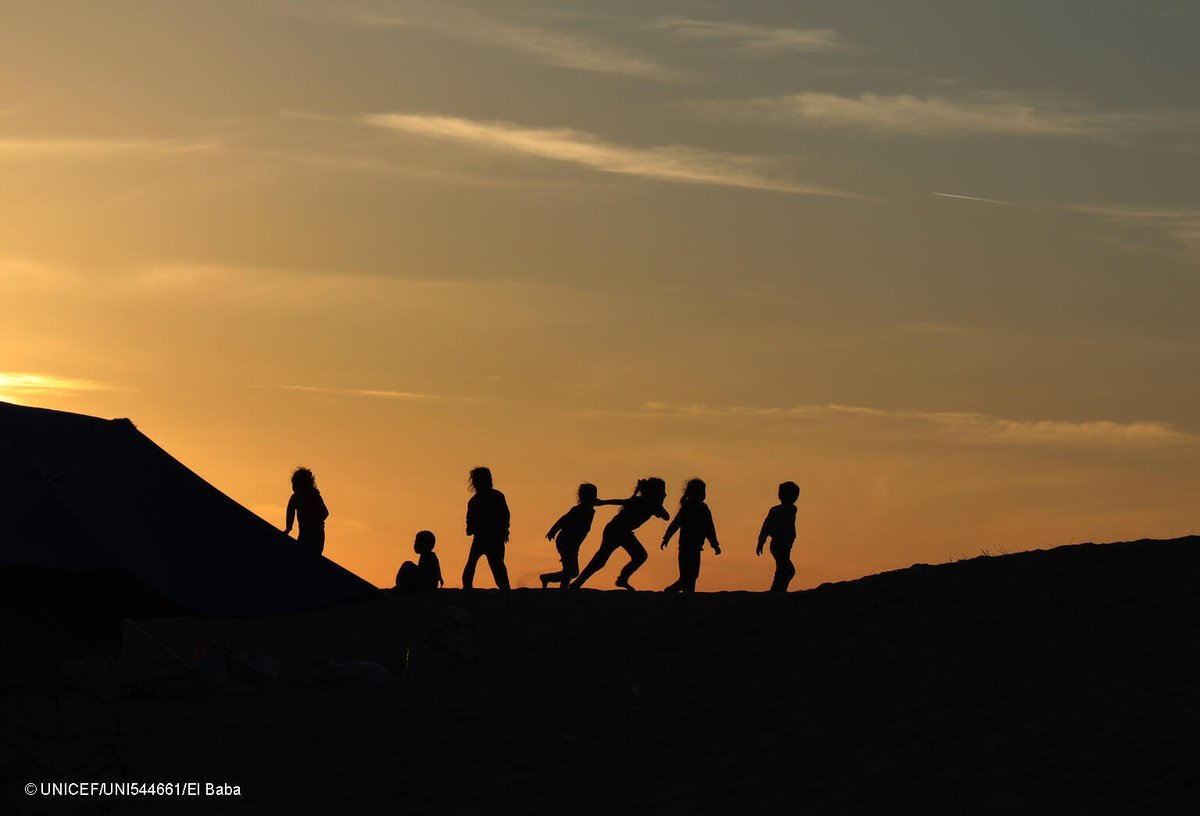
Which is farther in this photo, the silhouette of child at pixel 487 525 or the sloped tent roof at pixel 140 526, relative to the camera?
the silhouette of child at pixel 487 525

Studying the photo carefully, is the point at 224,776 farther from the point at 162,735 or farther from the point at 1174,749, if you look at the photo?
the point at 1174,749

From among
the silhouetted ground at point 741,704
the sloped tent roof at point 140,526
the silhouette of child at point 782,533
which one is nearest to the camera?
the silhouetted ground at point 741,704

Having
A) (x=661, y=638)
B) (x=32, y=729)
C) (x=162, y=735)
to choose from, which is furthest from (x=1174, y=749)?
(x=32, y=729)

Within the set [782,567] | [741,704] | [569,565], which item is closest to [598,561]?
[569,565]

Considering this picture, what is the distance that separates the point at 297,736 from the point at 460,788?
8.18 ft

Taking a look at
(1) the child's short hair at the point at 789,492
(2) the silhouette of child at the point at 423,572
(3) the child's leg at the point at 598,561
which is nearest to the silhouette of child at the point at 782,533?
(1) the child's short hair at the point at 789,492

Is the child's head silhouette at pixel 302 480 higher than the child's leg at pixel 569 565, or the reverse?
the child's head silhouette at pixel 302 480

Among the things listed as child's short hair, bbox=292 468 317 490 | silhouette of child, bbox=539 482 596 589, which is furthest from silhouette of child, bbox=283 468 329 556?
silhouette of child, bbox=539 482 596 589

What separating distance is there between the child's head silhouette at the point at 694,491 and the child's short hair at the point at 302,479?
4992mm

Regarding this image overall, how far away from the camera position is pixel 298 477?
21.7m

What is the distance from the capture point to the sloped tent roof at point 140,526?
636 inches

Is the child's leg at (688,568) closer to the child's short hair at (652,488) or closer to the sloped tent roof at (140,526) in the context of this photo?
the child's short hair at (652,488)

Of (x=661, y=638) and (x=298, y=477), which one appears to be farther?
(x=298, y=477)

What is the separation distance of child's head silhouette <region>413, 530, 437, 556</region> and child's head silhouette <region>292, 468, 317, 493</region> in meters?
1.62
